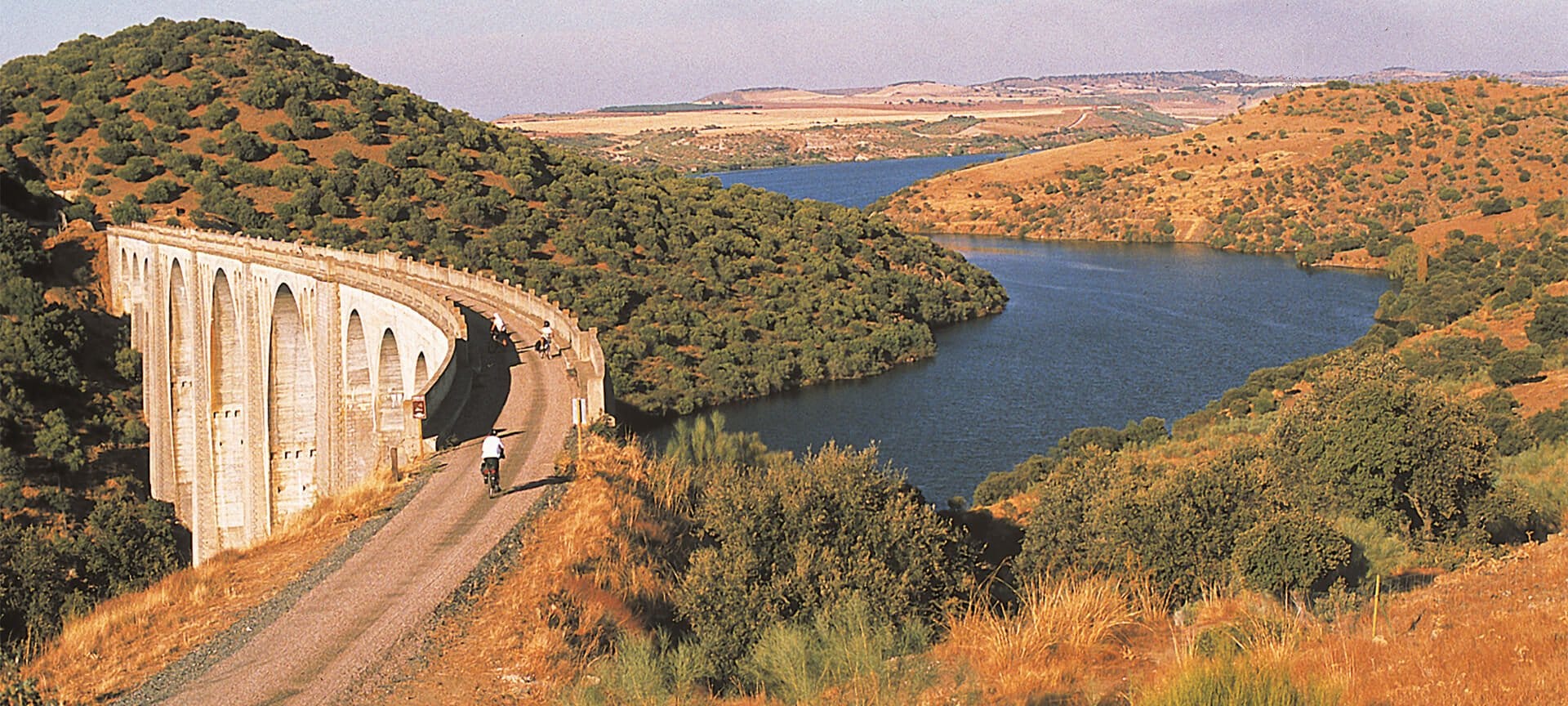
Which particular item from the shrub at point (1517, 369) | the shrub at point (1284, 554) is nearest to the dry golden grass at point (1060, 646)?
the shrub at point (1284, 554)

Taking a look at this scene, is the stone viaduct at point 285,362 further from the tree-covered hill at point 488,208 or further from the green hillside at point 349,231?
the tree-covered hill at point 488,208

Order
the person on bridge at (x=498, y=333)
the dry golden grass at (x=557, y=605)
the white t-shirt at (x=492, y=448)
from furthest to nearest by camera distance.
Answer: the person on bridge at (x=498, y=333)
the white t-shirt at (x=492, y=448)
the dry golden grass at (x=557, y=605)

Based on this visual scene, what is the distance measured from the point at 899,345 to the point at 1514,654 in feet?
218

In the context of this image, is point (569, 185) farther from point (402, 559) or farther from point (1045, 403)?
point (402, 559)

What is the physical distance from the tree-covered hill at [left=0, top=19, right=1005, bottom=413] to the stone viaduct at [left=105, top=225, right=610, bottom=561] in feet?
48.9

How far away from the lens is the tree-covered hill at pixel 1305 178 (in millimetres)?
127938

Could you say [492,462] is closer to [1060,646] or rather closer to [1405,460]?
[1060,646]

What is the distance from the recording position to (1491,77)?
160m

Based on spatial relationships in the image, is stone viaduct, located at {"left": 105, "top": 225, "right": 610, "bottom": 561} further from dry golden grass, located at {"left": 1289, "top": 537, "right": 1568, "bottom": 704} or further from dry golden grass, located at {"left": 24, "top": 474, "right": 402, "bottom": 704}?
dry golden grass, located at {"left": 1289, "top": 537, "right": 1568, "bottom": 704}

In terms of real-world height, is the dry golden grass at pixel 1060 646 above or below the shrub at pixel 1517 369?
above

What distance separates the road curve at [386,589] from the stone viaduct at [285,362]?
164 cm

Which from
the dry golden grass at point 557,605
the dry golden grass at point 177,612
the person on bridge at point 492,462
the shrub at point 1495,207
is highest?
the shrub at point 1495,207

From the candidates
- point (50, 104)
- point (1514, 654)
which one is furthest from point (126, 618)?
point (50, 104)

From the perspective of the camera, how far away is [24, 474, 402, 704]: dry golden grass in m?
13.5
